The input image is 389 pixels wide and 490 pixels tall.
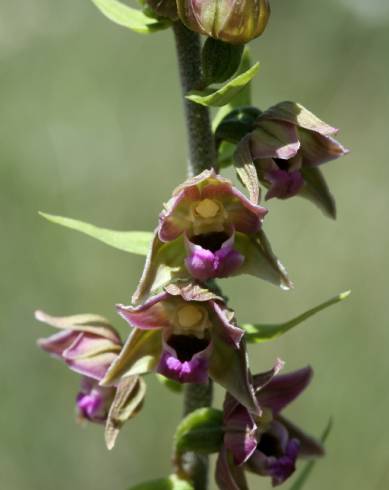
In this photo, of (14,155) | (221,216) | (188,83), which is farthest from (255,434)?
(14,155)

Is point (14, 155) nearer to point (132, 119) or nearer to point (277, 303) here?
point (132, 119)

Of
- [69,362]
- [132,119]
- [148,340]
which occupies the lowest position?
[132,119]

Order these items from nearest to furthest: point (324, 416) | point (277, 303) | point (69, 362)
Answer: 1. point (69, 362)
2. point (324, 416)
3. point (277, 303)

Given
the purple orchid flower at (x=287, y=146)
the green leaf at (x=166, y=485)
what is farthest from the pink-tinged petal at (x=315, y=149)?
the green leaf at (x=166, y=485)

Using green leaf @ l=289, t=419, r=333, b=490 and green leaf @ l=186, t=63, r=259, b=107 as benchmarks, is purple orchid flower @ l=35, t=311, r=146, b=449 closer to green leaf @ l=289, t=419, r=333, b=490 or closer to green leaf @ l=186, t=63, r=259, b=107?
green leaf @ l=289, t=419, r=333, b=490

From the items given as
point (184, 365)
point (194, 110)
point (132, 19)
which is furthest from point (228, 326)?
point (132, 19)

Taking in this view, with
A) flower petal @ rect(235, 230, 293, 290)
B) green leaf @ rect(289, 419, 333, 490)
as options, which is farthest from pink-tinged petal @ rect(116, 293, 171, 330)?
green leaf @ rect(289, 419, 333, 490)

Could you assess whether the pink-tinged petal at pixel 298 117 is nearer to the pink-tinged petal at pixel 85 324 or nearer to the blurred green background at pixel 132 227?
the pink-tinged petal at pixel 85 324
